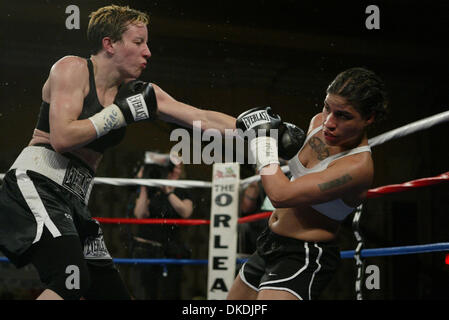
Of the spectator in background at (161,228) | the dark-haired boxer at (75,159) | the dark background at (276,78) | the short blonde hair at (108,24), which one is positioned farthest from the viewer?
the spectator in background at (161,228)

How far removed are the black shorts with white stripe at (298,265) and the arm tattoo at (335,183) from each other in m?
0.15

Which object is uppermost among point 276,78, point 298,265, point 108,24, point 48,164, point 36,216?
point 276,78

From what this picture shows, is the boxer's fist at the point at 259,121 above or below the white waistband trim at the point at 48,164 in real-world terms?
above

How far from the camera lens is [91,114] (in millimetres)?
1516

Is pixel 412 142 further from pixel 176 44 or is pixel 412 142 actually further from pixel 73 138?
pixel 73 138

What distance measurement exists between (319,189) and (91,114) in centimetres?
62

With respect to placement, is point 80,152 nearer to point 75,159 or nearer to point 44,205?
point 75,159

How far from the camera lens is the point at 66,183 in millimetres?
1486

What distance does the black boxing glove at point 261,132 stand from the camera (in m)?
1.43

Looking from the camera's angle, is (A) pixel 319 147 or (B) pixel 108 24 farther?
(B) pixel 108 24

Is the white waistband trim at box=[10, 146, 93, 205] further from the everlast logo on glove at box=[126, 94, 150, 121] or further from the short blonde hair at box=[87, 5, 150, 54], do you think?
the short blonde hair at box=[87, 5, 150, 54]

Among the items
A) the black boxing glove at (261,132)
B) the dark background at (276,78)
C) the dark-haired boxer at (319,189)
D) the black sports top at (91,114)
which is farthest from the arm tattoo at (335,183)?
the dark background at (276,78)

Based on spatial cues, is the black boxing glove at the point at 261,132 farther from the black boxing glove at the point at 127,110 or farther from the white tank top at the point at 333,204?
the black boxing glove at the point at 127,110

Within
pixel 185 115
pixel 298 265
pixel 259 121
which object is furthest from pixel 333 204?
Answer: pixel 185 115
